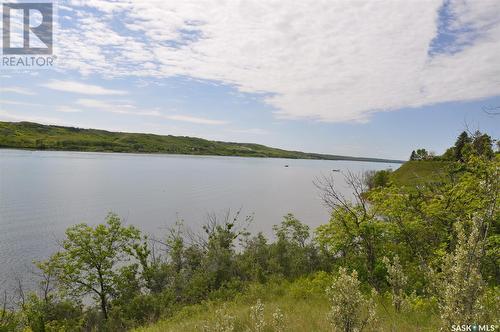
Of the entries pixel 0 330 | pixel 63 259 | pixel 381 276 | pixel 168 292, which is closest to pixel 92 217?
pixel 63 259

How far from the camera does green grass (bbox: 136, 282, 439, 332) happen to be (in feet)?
27.7

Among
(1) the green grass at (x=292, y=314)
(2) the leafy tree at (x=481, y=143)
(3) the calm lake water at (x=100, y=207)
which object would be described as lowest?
(3) the calm lake water at (x=100, y=207)

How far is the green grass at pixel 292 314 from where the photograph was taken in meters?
8.43

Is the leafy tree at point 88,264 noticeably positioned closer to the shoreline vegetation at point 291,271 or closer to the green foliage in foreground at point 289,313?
the shoreline vegetation at point 291,271

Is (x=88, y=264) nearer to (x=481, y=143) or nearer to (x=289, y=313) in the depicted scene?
(x=289, y=313)

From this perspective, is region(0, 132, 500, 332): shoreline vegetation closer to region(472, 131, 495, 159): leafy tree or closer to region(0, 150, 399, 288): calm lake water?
region(472, 131, 495, 159): leafy tree

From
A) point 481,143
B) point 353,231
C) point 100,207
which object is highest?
point 481,143

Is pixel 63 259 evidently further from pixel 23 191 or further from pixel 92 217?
pixel 23 191

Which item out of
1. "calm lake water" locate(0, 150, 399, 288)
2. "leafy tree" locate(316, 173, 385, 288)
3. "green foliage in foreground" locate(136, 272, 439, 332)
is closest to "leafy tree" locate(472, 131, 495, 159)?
"leafy tree" locate(316, 173, 385, 288)

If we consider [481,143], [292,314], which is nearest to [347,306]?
[292,314]

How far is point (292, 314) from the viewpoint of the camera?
10695 mm

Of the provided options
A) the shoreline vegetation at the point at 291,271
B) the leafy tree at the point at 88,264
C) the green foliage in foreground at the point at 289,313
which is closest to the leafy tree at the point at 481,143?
the shoreline vegetation at the point at 291,271

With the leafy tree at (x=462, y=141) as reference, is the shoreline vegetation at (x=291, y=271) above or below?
below

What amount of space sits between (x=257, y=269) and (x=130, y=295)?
794cm
